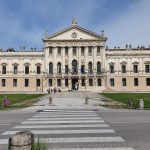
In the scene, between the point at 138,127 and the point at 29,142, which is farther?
the point at 138,127

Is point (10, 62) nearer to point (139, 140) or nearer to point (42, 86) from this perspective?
point (42, 86)

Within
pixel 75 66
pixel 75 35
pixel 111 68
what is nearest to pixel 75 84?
pixel 75 66

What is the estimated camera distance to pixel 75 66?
82.1 m

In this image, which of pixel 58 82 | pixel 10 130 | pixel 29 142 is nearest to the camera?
pixel 29 142

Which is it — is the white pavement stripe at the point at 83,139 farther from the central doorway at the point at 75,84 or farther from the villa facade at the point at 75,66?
the villa facade at the point at 75,66

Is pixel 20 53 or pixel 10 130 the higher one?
pixel 20 53

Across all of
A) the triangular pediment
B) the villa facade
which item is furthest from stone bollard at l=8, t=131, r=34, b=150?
the triangular pediment

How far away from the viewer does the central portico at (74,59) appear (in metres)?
80.3

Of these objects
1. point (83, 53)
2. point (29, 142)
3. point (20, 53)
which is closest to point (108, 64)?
point (83, 53)

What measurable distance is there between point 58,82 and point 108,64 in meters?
13.5

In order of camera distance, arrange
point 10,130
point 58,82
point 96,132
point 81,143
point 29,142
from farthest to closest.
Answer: point 58,82 → point 10,130 → point 96,132 → point 81,143 → point 29,142

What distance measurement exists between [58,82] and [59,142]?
71.1m

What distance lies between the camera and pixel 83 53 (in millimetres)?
82188

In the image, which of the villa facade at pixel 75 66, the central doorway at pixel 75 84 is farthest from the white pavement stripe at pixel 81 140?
the villa facade at pixel 75 66
